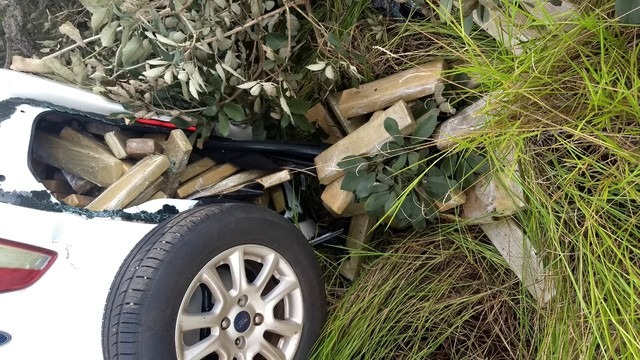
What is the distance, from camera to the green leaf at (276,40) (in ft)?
7.76

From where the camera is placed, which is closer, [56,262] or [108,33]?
[56,262]

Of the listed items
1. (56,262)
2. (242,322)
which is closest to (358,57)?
(242,322)

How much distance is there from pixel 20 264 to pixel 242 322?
75cm

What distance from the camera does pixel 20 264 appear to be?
5.63 feet

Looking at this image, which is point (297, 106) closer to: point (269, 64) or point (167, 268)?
point (269, 64)

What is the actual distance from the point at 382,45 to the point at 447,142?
0.65 meters

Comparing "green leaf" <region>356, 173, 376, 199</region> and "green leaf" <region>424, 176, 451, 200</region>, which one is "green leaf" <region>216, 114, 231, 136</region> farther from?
"green leaf" <region>424, 176, 451, 200</region>

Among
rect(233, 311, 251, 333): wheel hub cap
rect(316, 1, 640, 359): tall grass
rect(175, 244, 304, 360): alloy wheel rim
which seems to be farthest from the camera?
rect(233, 311, 251, 333): wheel hub cap

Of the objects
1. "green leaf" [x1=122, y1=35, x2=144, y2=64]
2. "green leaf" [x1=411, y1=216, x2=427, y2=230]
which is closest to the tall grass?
"green leaf" [x1=411, y1=216, x2=427, y2=230]

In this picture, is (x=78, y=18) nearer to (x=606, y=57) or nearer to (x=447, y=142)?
(x=447, y=142)

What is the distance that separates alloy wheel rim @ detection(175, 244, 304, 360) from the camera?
74.2 inches

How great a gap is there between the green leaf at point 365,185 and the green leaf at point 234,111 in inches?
23.3

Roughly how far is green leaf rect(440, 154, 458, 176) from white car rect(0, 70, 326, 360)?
24.0 inches

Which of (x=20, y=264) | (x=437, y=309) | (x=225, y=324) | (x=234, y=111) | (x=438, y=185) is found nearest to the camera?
(x=20, y=264)
